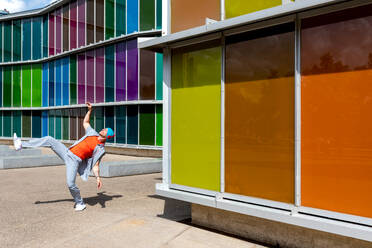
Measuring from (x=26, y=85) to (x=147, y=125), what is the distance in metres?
14.4

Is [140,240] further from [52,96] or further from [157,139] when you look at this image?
[52,96]

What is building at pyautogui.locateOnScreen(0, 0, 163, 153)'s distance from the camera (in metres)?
19.5

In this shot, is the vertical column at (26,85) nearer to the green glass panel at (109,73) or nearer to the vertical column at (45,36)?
the vertical column at (45,36)

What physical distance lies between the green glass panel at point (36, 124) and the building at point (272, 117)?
24072 millimetres

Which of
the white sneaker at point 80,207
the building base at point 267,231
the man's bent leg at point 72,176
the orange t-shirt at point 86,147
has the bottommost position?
the white sneaker at point 80,207

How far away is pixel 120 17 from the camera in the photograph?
68.0 feet

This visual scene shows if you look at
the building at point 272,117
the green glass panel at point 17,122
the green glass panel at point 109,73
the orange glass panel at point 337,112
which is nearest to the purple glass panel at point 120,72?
the green glass panel at point 109,73

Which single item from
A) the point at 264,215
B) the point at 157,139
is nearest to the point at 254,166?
the point at 264,215

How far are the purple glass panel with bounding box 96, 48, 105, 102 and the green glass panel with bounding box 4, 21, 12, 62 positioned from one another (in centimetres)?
1156

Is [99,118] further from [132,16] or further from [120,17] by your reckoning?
[132,16]

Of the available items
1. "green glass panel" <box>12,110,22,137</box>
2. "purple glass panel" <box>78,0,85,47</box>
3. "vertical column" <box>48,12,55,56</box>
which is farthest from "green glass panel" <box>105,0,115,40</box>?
"green glass panel" <box>12,110,22,137</box>

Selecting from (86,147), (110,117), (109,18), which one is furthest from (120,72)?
(86,147)

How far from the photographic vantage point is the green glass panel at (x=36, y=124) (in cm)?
2788

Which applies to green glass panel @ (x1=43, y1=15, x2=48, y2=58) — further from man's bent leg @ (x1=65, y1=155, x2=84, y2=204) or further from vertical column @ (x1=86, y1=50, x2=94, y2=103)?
man's bent leg @ (x1=65, y1=155, x2=84, y2=204)
